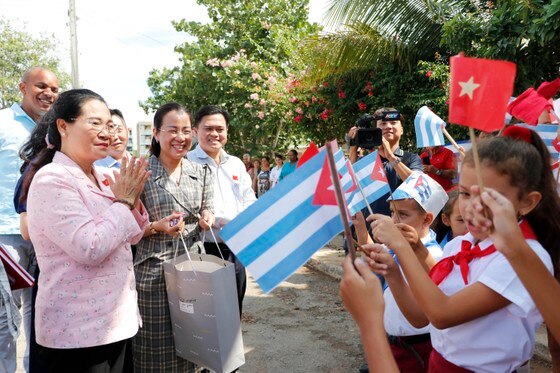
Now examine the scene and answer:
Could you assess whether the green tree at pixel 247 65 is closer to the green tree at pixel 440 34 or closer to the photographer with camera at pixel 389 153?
the green tree at pixel 440 34

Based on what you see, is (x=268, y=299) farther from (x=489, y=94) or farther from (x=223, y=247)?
(x=489, y=94)

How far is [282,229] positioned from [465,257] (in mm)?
605

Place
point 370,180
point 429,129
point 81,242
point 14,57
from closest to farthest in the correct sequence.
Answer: point 81,242 → point 370,180 → point 429,129 → point 14,57

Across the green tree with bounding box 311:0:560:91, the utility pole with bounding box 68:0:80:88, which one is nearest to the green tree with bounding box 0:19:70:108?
the utility pole with bounding box 68:0:80:88

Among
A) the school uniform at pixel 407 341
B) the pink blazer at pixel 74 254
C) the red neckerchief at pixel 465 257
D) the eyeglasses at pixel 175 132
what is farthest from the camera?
the eyeglasses at pixel 175 132

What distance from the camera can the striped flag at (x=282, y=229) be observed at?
4.97 ft

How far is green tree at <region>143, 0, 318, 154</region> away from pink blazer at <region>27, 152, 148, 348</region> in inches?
428

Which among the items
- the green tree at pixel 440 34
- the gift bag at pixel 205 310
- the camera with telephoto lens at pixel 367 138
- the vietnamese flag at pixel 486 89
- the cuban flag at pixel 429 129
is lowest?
the gift bag at pixel 205 310

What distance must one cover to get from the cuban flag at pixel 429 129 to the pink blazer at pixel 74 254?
2010mm

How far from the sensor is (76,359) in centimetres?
202

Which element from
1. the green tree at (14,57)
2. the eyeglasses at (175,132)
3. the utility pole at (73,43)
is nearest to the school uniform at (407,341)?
the eyeglasses at (175,132)

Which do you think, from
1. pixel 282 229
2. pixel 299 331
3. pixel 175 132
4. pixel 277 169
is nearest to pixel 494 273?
pixel 282 229

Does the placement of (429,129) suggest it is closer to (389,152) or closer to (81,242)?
(389,152)

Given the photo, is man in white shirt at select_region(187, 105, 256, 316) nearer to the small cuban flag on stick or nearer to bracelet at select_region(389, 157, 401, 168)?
bracelet at select_region(389, 157, 401, 168)
